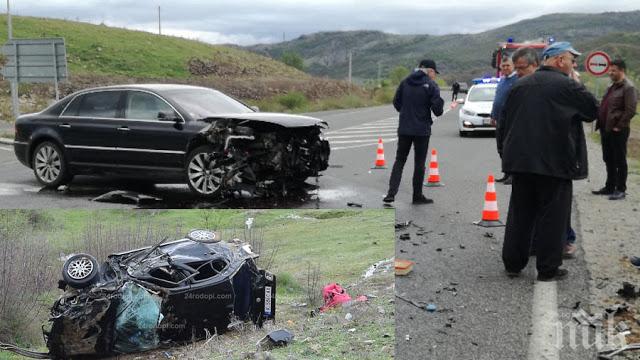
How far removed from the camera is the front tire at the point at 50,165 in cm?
1127

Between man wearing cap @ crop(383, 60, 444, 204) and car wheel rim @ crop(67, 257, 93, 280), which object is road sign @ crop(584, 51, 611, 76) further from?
car wheel rim @ crop(67, 257, 93, 280)

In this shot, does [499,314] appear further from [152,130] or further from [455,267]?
[152,130]

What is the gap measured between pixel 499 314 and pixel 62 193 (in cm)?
721

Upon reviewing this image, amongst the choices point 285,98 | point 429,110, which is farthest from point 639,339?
point 285,98

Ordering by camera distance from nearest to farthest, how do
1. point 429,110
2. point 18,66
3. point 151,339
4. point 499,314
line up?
point 151,339 → point 499,314 → point 429,110 → point 18,66

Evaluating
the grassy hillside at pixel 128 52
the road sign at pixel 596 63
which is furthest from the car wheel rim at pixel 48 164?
the grassy hillside at pixel 128 52

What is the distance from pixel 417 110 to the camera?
31.3 ft

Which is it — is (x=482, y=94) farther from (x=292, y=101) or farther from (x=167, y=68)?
(x=167, y=68)

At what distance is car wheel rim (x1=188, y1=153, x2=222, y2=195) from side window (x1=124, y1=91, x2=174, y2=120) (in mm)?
→ 911

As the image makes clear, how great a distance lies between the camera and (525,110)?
607 cm

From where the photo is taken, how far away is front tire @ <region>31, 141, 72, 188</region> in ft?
37.0

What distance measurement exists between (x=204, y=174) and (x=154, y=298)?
25.3 ft

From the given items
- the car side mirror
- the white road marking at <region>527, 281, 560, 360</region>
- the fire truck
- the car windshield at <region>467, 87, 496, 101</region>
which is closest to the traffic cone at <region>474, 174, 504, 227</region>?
the white road marking at <region>527, 281, 560, 360</region>

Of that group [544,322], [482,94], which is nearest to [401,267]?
[544,322]
